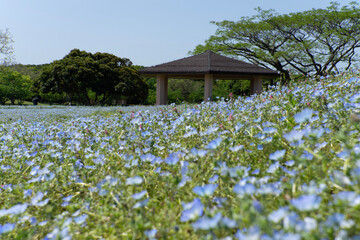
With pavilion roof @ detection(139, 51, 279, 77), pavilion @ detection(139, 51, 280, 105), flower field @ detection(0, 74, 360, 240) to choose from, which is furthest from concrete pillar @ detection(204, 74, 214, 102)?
flower field @ detection(0, 74, 360, 240)

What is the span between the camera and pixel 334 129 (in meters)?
2.09

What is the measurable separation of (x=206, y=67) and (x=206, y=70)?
2.05ft

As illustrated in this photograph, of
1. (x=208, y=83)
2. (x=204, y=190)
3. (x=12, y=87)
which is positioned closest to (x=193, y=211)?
(x=204, y=190)

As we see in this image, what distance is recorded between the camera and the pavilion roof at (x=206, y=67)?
16.2 m

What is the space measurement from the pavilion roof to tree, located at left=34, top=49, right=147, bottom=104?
23.4 feet

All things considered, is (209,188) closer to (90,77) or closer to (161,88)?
(161,88)

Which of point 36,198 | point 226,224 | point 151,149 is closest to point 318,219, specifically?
point 226,224

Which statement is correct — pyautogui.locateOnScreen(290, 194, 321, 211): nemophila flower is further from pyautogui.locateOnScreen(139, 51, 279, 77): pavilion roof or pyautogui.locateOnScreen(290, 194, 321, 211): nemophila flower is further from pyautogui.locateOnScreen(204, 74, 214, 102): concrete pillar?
pyautogui.locateOnScreen(204, 74, 214, 102): concrete pillar

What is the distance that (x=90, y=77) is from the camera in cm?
2352

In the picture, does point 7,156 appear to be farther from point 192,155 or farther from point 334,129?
point 334,129

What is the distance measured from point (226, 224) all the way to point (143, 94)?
979 inches

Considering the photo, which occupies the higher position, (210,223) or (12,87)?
(12,87)

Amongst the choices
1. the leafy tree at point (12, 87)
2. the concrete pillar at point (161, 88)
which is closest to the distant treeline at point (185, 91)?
the leafy tree at point (12, 87)

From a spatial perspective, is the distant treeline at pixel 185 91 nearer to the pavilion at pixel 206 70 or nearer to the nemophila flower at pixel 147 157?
the pavilion at pixel 206 70
